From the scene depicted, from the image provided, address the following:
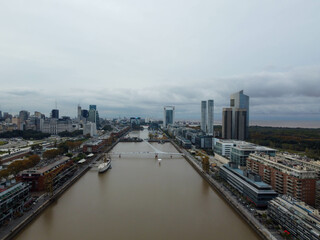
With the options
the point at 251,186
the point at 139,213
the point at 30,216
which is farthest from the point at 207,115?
the point at 30,216

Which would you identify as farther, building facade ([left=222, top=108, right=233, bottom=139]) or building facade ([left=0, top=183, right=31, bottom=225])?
building facade ([left=222, top=108, right=233, bottom=139])

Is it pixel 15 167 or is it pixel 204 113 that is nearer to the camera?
pixel 15 167

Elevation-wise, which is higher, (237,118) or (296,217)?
(237,118)

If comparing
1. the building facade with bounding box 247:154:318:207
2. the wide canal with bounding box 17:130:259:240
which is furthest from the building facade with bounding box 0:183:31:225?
the building facade with bounding box 247:154:318:207

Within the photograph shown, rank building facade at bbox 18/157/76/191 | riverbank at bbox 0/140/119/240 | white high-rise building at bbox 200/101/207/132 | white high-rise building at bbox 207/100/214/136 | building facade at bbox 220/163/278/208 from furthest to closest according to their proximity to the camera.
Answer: white high-rise building at bbox 200/101/207/132 → white high-rise building at bbox 207/100/214/136 → building facade at bbox 18/157/76/191 → building facade at bbox 220/163/278/208 → riverbank at bbox 0/140/119/240

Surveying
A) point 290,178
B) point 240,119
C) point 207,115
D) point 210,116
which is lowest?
point 290,178

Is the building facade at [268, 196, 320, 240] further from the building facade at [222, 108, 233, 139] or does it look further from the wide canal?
the building facade at [222, 108, 233, 139]

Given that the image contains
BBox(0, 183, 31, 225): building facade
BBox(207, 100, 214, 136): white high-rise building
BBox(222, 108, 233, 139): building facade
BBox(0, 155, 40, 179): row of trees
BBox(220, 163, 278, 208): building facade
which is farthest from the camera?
BBox(207, 100, 214, 136): white high-rise building

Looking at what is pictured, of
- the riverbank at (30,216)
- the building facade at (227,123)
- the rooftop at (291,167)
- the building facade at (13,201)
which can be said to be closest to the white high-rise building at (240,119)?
the building facade at (227,123)

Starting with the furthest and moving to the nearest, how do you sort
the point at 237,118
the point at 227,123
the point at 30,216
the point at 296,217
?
the point at 227,123 < the point at 237,118 < the point at 30,216 < the point at 296,217

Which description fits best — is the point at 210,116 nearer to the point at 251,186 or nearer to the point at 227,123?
the point at 227,123
